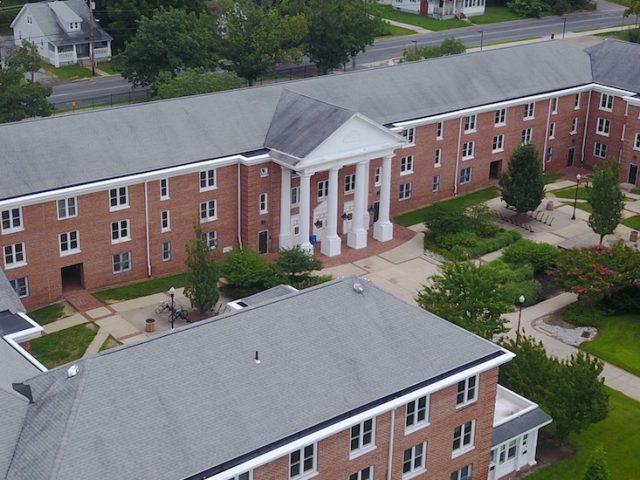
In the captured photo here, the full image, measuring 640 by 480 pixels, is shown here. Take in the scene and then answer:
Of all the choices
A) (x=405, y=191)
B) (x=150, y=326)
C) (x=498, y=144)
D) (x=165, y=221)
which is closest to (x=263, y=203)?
(x=165, y=221)

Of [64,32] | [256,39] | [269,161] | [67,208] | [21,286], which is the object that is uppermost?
[256,39]

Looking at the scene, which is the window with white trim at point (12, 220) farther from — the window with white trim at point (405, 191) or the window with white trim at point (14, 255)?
the window with white trim at point (405, 191)

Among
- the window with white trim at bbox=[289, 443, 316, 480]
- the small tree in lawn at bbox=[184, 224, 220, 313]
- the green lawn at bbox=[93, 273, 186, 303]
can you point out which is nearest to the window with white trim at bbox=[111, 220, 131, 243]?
the green lawn at bbox=[93, 273, 186, 303]

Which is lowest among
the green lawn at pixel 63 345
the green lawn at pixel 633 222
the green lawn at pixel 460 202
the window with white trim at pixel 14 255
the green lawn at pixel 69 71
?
the green lawn at pixel 63 345

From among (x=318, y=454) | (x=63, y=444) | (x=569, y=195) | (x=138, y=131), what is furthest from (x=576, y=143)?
(x=63, y=444)

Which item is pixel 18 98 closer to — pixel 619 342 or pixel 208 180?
pixel 208 180

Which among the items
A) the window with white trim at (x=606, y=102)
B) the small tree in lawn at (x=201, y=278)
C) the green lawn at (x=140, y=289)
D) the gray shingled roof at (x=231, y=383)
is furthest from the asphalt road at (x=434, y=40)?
the gray shingled roof at (x=231, y=383)
